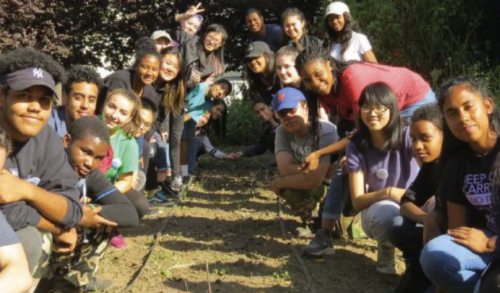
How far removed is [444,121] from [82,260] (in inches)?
84.2

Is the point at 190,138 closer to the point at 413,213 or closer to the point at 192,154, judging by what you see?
the point at 192,154

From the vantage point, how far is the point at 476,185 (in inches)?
126

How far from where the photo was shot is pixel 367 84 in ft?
14.9

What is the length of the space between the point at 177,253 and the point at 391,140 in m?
1.77

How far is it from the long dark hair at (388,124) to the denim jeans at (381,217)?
0.39 metres

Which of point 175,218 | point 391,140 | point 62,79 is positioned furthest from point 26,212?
point 175,218

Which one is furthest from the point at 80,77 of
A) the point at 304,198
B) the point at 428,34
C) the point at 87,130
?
the point at 428,34

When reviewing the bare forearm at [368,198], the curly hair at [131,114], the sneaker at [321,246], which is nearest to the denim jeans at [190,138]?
the curly hair at [131,114]

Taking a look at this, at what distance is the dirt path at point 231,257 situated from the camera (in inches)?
167

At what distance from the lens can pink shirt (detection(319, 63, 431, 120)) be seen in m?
4.57

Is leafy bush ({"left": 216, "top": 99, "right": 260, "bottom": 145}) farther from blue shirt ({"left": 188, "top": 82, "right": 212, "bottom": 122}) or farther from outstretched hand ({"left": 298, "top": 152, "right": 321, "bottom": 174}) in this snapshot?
outstretched hand ({"left": 298, "top": 152, "right": 321, "bottom": 174})

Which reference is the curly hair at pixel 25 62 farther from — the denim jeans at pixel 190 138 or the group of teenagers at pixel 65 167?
the denim jeans at pixel 190 138

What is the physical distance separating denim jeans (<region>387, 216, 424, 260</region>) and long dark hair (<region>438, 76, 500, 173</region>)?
588 mm

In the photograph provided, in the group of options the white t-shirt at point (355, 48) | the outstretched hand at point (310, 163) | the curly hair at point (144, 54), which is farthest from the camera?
the white t-shirt at point (355, 48)
